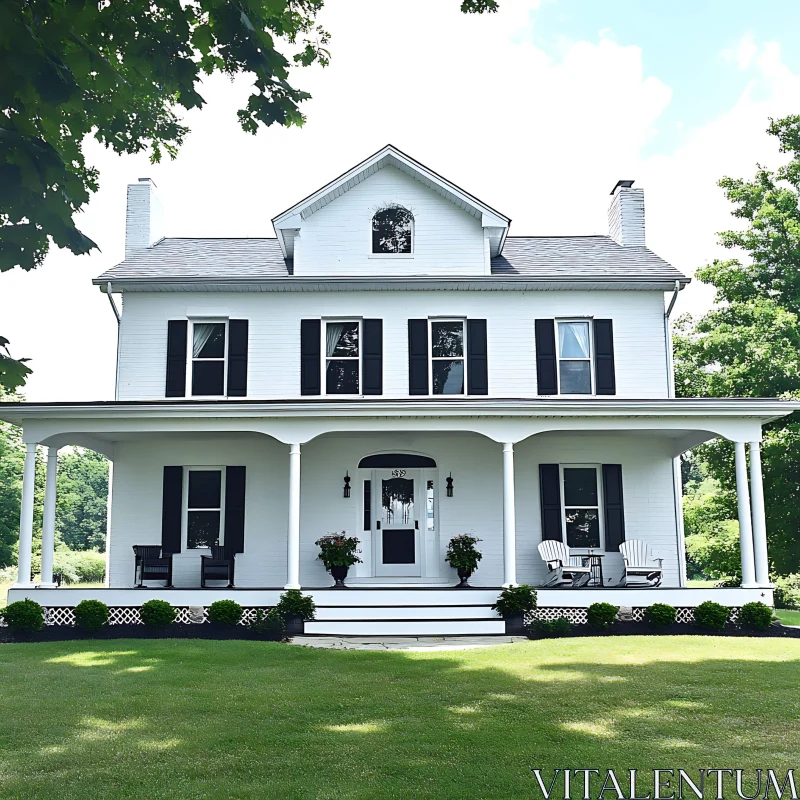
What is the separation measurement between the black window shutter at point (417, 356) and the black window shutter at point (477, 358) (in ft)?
2.80

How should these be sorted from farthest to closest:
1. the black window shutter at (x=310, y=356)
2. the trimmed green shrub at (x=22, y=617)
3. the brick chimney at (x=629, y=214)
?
the brick chimney at (x=629, y=214) < the black window shutter at (x=310, y=356) < the trimmed green shrub at (x=22, y=617)

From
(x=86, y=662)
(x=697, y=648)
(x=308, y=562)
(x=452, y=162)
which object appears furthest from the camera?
(x=452, y=162)

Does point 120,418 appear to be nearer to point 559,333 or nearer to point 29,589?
point 29,589

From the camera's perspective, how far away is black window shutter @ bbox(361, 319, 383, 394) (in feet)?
52.2

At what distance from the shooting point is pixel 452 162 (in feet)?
58.2

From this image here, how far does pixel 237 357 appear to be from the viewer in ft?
52.5

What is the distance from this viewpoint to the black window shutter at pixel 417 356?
1588 cm

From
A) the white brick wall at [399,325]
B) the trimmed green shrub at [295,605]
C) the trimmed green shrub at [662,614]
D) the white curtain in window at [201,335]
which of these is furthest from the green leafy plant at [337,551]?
the trimmed green shrub at [662,614]

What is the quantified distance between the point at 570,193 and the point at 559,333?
8074 millimetres

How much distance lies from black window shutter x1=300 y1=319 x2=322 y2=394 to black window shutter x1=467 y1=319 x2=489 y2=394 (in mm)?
2943

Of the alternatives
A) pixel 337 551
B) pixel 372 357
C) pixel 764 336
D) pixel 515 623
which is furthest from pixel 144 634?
pixel 764 336

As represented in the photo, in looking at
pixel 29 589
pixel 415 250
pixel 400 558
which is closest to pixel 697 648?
pixel 400 558

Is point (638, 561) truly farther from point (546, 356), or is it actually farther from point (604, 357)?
point (546, 356)

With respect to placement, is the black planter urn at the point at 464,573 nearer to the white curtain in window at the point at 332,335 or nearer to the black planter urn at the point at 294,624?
the black planter urn at the point at 294,624
